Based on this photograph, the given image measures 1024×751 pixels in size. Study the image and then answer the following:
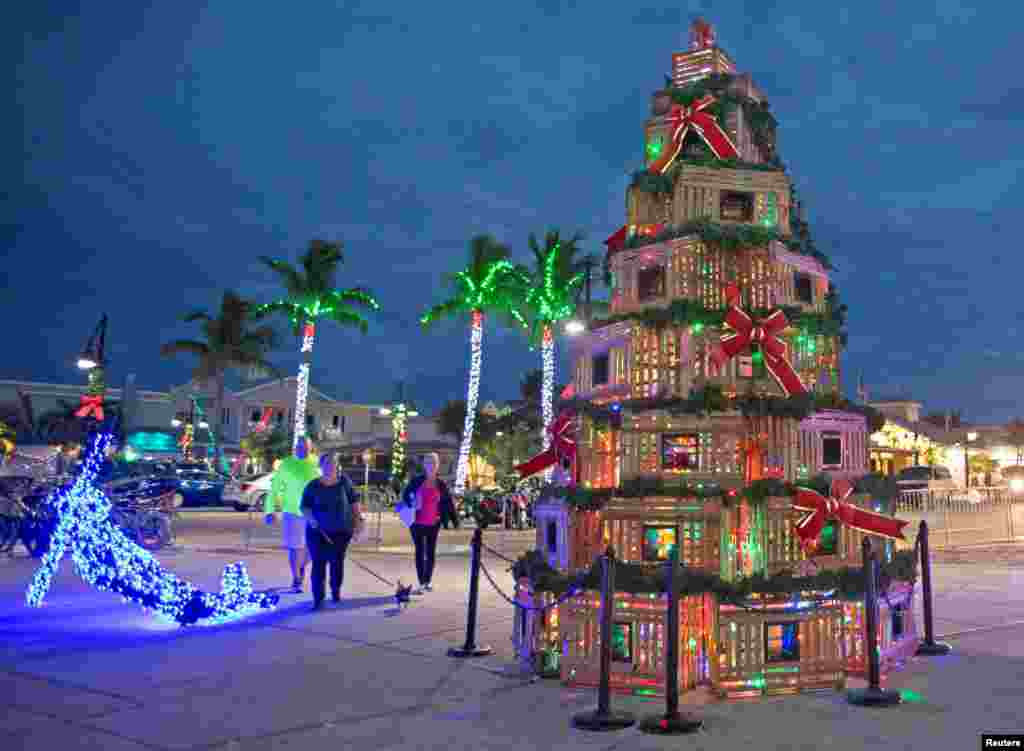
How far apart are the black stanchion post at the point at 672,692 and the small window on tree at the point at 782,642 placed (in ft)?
3.11

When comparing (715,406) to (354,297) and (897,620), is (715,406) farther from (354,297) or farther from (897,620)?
(354,297)

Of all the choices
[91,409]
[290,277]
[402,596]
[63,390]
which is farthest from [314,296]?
[63,390]

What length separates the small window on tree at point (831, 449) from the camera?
7.36m

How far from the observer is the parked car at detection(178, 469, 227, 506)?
3597 cm

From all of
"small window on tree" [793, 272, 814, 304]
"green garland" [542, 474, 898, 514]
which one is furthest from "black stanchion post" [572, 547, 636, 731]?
"small window on tree" [793, 272, 814, 304]

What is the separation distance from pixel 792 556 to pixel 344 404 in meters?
77.2

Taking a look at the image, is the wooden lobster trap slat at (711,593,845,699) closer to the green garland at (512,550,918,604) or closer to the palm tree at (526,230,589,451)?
the green garland at (512,550,918,604)

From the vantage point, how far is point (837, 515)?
22.6 ft

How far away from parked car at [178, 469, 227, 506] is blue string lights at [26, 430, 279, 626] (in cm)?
2685

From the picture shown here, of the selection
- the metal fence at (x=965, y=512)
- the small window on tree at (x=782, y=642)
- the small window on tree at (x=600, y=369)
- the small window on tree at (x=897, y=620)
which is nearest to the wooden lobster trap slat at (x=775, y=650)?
the small window on tree at (x=782, y=642)

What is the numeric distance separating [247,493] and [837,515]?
29375mm

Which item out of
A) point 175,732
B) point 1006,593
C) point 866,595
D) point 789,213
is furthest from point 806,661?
point 1006,593

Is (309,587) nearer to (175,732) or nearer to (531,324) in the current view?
(175,732)

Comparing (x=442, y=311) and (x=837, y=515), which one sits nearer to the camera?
(x=837, y=515)
